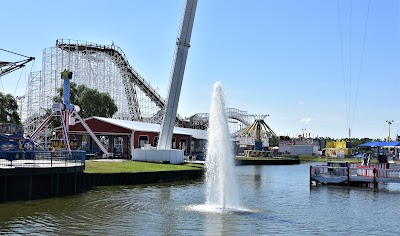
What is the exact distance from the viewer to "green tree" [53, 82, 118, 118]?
73.3 meters

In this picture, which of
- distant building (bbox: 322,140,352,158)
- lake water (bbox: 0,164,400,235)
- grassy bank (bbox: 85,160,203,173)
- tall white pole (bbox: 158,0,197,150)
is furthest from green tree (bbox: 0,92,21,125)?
distant building (bbox: 322,140,352,158)

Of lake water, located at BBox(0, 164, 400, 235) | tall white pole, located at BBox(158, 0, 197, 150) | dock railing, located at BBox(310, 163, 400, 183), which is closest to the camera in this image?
lake water, located at BBox(0, 164, 400, 235)

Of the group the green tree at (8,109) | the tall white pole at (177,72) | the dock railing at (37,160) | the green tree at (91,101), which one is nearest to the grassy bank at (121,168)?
the dock railing at (37,160)

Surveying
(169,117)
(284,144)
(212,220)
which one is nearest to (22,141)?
(169,117)

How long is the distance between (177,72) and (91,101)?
32.0 metres

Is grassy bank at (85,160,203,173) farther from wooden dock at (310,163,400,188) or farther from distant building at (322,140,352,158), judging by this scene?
distant building at (322,140,352,158)

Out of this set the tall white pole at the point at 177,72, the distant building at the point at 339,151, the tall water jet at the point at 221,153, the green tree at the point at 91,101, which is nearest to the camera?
the tall water jet at the point at 221,153

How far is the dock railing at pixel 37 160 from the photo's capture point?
26197 mm

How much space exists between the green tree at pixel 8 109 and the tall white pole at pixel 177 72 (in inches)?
1097

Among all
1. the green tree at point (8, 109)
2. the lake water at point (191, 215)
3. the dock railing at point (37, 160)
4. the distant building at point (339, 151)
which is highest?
the green tree at point (8, 109)

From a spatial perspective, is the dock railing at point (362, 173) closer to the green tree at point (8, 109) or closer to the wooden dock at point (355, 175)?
the wooden dock at point (355, 175)

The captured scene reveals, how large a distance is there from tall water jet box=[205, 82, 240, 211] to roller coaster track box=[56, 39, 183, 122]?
5055cm

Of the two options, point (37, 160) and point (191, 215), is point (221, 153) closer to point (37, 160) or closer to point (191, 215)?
point (191, 215)

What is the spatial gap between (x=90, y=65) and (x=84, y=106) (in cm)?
684
